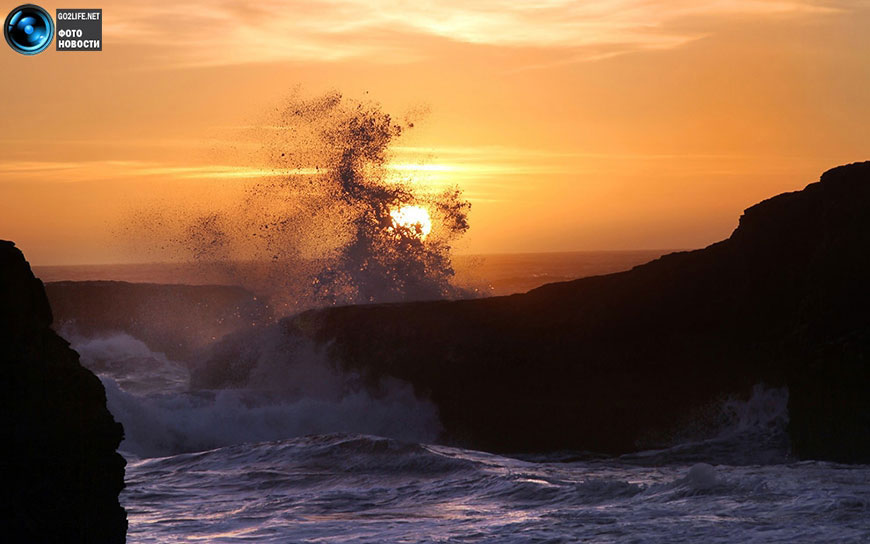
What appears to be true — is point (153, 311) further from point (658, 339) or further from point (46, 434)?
point (46, 434)

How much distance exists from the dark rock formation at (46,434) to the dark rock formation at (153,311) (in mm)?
25140

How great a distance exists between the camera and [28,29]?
12.4 metres

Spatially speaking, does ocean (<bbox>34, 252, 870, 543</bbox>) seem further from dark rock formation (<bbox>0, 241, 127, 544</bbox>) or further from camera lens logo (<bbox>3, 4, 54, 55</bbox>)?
camera lens logo (<bbox>3, 4, 54, 55</bbox>)

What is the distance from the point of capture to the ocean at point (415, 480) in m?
8.73

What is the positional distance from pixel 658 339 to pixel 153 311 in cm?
2752

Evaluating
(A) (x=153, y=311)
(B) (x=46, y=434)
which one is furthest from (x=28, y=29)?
(A) (x=153, y=311)

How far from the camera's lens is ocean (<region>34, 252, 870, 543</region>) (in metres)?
8.73

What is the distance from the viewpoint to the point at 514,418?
13867mm

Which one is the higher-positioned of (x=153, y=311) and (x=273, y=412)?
(x=153, y=311)

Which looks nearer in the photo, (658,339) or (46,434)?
(46,434)

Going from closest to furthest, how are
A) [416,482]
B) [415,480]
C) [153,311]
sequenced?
[416,482]
[415,480]
[153,311]

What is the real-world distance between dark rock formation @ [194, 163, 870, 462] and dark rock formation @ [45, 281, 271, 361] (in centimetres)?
1786

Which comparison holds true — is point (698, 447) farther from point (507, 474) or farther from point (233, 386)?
point (233, 386)

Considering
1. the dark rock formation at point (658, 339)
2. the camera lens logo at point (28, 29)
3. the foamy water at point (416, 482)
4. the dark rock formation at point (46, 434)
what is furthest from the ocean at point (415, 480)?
the camera lens logo at point (28, 29)
